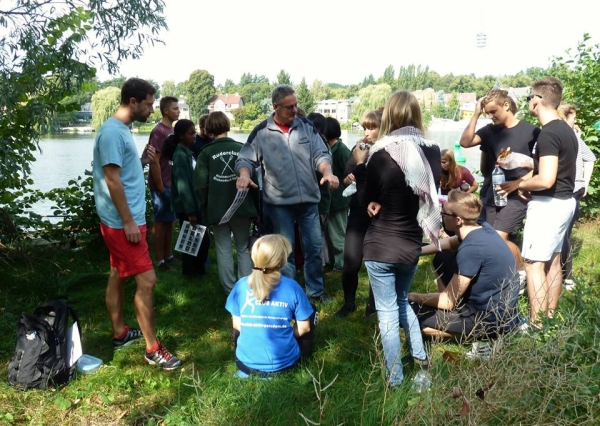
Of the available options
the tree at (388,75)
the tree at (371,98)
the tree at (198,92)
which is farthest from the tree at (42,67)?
the tree at (388,75)

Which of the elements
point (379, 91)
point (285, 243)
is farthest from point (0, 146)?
point (379, 91)

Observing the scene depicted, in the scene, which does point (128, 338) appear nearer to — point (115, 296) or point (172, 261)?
point (115, 296)

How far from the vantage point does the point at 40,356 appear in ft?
10.7

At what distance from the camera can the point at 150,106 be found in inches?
145

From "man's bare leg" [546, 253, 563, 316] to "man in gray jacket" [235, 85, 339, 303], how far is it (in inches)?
75.3

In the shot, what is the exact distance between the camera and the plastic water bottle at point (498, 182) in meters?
4.51

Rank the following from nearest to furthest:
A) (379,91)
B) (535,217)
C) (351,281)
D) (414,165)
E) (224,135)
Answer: (414,165), (535,217), (351,281), (224,135), (379,91)

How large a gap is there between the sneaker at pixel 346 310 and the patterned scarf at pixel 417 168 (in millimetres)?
1561

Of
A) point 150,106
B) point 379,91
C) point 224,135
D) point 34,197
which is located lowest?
point 379,91

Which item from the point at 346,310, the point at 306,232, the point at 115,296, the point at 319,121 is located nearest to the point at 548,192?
the point at 346,310

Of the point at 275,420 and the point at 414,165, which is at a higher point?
the point at 414,165

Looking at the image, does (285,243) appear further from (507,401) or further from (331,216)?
(331,216)

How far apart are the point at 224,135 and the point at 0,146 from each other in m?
1.99

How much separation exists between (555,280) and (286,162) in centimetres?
233
